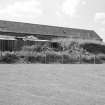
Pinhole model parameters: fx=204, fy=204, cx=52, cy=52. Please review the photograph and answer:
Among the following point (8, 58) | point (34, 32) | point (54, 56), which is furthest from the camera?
point (34, 32)

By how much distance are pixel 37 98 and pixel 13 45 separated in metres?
22.1

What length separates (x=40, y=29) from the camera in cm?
4053

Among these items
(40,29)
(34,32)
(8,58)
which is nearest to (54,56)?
(8,58)

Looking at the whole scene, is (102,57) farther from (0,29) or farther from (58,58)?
(0,29)

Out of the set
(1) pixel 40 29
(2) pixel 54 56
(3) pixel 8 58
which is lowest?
(3) pixel 8 58

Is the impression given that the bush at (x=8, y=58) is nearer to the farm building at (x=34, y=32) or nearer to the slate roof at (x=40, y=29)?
the farm building at (x=34, y=32)

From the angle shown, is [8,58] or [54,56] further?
[54,56]

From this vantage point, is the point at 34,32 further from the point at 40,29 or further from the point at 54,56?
the point at 54,56

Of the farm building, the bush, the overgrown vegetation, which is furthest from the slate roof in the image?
the bush

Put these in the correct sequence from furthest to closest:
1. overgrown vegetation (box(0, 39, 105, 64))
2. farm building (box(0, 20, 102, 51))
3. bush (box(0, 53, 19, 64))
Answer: farm building (box(0, 20, 102, 51)) → overgrown vegetation (box(0, 39, 105, 64)) → bush (box(0, 53, 19, 64))

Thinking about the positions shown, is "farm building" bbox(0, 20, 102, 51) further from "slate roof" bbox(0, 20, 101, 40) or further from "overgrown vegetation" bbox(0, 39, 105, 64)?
"overgrown vegetation" bbox(0, 39, 105, 64)

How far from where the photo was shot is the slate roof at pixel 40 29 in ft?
122

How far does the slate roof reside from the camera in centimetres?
3709

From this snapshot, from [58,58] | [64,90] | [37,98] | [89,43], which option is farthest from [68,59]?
[37,98]
